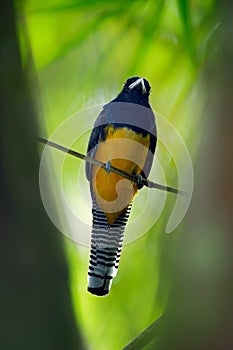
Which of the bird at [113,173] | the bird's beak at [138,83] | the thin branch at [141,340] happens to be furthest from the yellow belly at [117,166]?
the thin branch at [141,340]

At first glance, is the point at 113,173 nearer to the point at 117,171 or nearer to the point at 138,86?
the point at 117,171

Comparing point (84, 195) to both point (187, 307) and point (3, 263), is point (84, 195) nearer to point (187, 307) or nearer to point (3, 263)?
point (3, 263)

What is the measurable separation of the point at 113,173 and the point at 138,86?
208 mm

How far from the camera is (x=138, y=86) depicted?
1.31 m

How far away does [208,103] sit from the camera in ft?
4.42

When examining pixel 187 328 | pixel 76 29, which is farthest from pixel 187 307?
pixel 76 29

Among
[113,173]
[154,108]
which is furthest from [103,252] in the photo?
[154,108]

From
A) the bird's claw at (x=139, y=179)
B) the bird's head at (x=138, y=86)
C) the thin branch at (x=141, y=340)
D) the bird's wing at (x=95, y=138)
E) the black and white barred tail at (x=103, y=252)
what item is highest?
the bird's head at (x=138, y=86)

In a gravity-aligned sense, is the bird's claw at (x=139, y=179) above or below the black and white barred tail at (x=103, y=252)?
above

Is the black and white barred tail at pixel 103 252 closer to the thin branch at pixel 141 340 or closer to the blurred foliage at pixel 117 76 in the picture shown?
the blurred foliage at pixel 117 76

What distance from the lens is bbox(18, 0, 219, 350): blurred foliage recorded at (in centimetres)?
131

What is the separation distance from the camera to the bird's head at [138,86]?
1.31 meters

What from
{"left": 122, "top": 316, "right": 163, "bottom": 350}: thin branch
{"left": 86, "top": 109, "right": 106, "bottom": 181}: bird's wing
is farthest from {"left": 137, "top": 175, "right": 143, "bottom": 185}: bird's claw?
{"left": 122, "top": 316, "right": 163, "bottom": 350}: thin branch

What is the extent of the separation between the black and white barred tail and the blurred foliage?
17 millimetres
